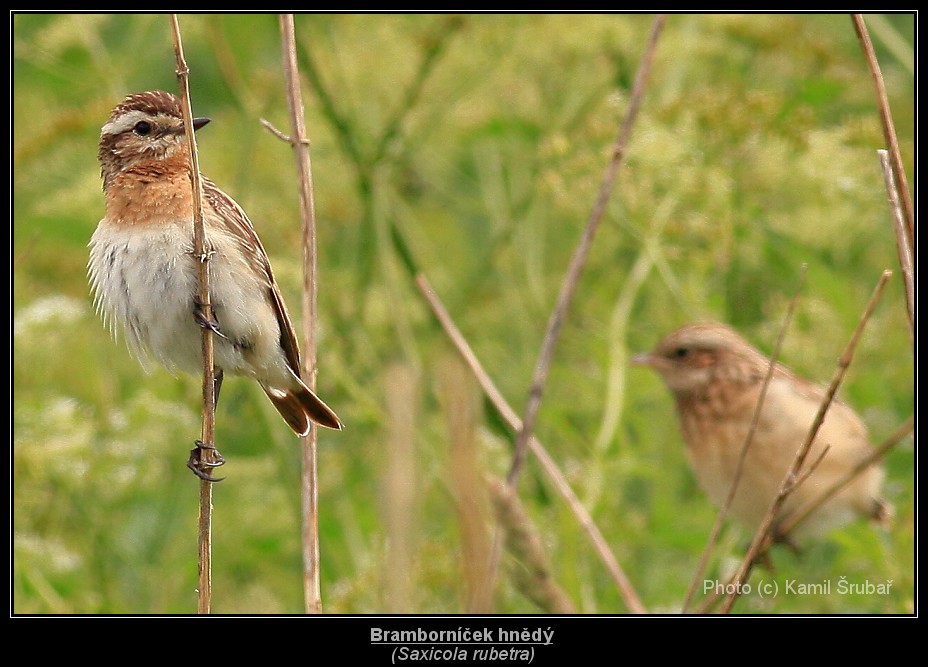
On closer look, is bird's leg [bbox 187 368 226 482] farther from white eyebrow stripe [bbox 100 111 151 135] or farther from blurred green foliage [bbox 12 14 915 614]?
white eyebrow stripe [bbox 100 111 151 135]

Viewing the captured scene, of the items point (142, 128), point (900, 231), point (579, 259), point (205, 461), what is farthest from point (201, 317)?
point (900, 231)

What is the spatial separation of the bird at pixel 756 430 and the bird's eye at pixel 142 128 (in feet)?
8.20

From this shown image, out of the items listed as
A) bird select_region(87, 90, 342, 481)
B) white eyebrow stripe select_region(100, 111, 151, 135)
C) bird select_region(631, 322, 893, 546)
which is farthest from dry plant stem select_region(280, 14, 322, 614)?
bird select_region(631, 322, 893, 546)

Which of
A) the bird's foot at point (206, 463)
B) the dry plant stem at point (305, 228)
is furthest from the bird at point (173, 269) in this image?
the dry plant stem at point (305, 228)

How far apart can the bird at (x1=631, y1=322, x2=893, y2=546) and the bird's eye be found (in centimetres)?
250

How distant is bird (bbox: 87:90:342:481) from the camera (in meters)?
3.72

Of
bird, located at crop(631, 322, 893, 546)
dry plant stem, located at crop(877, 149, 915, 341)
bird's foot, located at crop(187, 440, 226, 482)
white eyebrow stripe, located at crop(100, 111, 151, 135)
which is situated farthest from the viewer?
bird, located at crop(631, 322, 893, 546)

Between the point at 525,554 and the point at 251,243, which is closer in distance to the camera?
the point at 525,554

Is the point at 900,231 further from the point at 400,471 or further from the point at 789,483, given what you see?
the point at 400,471

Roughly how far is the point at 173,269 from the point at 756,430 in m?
2.56

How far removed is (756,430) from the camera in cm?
487

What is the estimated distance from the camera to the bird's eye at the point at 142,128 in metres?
3.97

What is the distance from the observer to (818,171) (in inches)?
183

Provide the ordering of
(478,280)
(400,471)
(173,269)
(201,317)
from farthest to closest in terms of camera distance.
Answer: (478,280)
(173,269)
(201,317)
(400,471)
